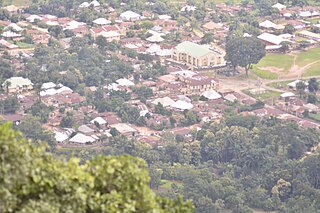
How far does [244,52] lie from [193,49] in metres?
3.11

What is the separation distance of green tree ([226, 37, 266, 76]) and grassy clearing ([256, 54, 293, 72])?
1190 millimetres

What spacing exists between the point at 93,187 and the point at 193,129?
78.1ft

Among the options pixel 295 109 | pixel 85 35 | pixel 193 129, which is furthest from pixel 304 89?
pixel 85 35

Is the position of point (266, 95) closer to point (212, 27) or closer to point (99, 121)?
point (99, 121)

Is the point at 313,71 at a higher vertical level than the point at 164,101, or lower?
lower

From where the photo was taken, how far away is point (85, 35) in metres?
43.8

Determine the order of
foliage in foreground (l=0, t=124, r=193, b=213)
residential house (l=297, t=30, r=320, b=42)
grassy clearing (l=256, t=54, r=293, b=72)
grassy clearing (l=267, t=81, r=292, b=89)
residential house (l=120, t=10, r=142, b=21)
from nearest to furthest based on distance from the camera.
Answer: foliage in foreground (l=0, t=124, r=193, b=213) < grassy clearing (l=267, t=81, r=292, b=89) < grassy clearing (l=256, t=54, r=293, b=72) < residential house (l=297, t=30, r=320, b=42) < residential house (l=120, t=10, r=142, b=21)

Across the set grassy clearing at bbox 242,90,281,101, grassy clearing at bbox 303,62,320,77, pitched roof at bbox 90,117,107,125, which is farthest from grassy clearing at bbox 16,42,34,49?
grassy clearing at bbox 303,62,320,77

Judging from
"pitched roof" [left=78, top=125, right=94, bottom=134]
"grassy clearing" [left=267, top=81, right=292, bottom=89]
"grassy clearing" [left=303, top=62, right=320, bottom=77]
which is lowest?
"grassy clearing" [left=303, top=62, right=320, bottom=77]

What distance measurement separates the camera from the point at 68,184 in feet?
22.5

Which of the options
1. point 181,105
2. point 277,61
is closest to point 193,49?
point 277,61

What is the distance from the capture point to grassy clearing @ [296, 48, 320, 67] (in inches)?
1598

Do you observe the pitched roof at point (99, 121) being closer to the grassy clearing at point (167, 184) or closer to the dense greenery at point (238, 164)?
the dense greenery at point (238, 164)

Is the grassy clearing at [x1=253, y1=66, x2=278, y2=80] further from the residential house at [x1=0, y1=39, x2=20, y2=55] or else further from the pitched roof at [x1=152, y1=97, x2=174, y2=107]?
the residential house at [x1=0, y1=39, x2=20, y2=55]
